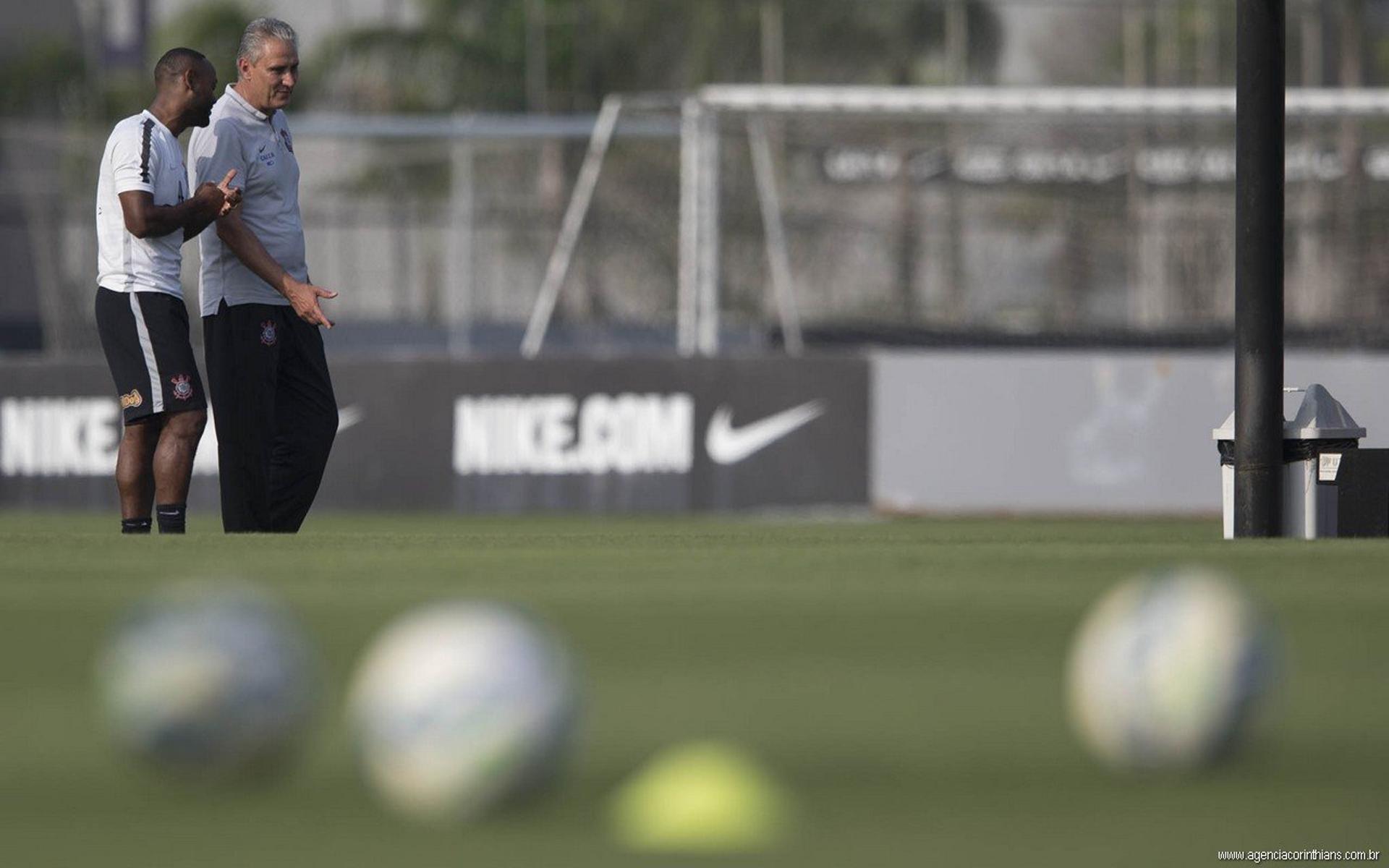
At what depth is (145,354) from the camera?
684cm

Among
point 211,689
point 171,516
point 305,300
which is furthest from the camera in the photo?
point 171,516

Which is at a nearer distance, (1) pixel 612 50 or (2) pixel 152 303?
(2) pixel 152 303

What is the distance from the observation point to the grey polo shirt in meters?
6.96

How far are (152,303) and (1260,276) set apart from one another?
3783 mm

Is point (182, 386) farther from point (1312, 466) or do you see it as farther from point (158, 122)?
point (1312, 466)

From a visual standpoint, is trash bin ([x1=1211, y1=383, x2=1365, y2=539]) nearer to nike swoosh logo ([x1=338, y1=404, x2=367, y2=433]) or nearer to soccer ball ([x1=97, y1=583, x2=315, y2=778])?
soccer ball ([x1=97, y1=583, x2=315, y2=778])

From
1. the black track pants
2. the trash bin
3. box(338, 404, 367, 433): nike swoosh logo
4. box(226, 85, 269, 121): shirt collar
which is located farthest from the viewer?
box(338, 404, 367, 433): nike swoosh logo

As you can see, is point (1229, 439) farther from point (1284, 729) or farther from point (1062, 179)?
point (1062, 179)

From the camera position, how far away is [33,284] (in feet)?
66.0

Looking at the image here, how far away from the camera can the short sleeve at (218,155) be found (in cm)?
693

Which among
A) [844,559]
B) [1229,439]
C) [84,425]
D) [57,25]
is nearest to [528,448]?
[84,425]

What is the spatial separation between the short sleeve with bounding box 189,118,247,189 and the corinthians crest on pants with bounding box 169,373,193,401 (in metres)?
0.63

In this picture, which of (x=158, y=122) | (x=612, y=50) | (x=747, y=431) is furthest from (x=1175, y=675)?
(x=612, y=50)

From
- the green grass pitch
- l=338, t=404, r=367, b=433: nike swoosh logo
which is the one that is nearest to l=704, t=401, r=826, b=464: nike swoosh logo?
l=338, t=404, r=367, b=433: nike swoosh logo
